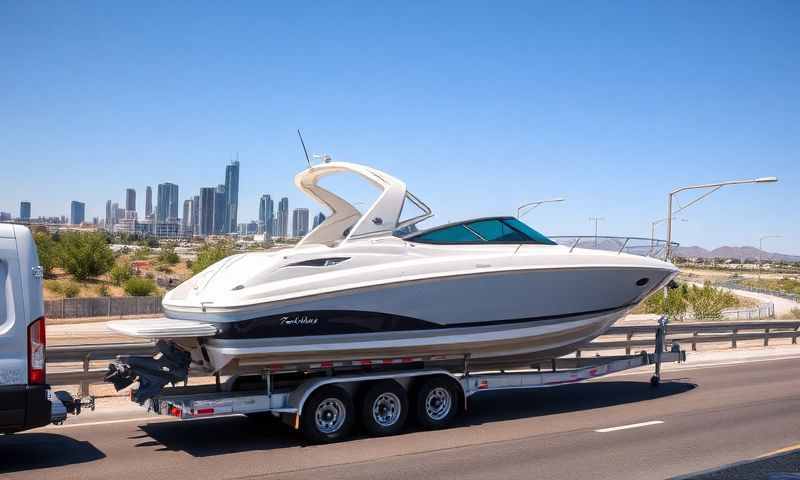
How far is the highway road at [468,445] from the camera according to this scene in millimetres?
8547

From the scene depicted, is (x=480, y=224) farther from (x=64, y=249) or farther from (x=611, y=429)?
(x=64, y=249)

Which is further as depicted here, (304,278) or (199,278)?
(199,278)

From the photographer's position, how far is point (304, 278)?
998 cm

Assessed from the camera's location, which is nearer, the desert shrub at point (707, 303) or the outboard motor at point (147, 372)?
the outboard motor at point (147, 372)

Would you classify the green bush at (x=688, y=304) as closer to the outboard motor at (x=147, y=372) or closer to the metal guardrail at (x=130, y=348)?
the metal guardrail at (x=130, y=348)

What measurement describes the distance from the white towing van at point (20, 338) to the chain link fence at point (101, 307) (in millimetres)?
32550

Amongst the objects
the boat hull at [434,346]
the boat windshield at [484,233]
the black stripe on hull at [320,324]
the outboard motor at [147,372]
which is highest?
the boat windshield at [484,233]

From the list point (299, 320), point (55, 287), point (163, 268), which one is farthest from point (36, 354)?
point (163, 268)

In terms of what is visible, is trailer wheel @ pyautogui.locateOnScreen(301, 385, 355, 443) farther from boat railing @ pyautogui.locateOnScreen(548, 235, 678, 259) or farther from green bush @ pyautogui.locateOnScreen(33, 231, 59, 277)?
green bush @ pyautogui.locateOnScreen(33, 231, 59, 277)

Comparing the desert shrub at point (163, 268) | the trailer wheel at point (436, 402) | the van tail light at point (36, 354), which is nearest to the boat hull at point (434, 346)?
the trailer wheel at point (436, 402)

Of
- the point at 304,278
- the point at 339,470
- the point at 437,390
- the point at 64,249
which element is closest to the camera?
the point at 339,470

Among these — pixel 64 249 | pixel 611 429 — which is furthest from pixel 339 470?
pixel 64 249

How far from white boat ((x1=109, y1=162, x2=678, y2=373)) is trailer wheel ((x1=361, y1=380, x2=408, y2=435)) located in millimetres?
406

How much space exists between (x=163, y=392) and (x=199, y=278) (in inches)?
67.3
